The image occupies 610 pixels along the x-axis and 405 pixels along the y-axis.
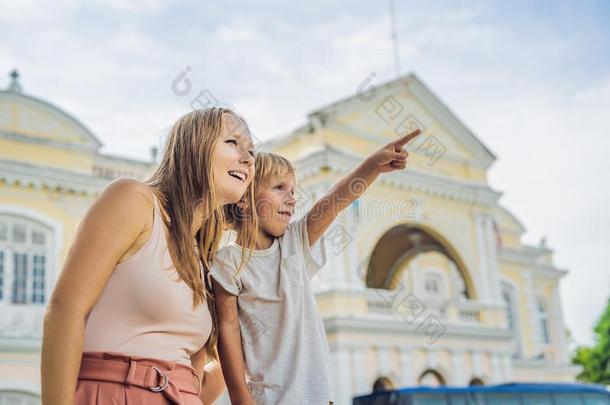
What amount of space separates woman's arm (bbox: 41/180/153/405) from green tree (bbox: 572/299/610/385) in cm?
3750

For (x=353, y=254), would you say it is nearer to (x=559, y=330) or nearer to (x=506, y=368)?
(x=506, y=368)

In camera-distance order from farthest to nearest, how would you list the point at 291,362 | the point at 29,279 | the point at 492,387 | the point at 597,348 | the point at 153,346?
the point at 597,348 < the point at 29,279 < the point at 492,387 < the point at 291,362 < the point at 153,346

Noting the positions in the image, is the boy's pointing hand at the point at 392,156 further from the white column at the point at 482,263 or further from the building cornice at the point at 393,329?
the white column at the point at 482,263

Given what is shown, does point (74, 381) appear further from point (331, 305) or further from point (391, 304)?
point (391, 304)

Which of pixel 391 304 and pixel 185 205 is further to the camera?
pixel 391 304

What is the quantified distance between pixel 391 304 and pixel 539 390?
424 cm

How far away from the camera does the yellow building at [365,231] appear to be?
14883mm

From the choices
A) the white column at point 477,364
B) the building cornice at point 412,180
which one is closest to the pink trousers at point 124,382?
the building cornice at point 412,180

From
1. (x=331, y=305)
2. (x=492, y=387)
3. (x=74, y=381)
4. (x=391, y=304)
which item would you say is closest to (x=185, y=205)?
(x=74, y=381)

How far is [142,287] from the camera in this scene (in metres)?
1.91

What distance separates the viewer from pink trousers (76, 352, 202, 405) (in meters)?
1.80

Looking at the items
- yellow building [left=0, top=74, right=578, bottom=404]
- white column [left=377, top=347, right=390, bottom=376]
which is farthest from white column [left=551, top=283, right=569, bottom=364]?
white column [left=377, top=347, right=390, bottom=376]

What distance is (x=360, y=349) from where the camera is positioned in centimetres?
1520

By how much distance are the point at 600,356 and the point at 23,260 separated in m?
29.9
